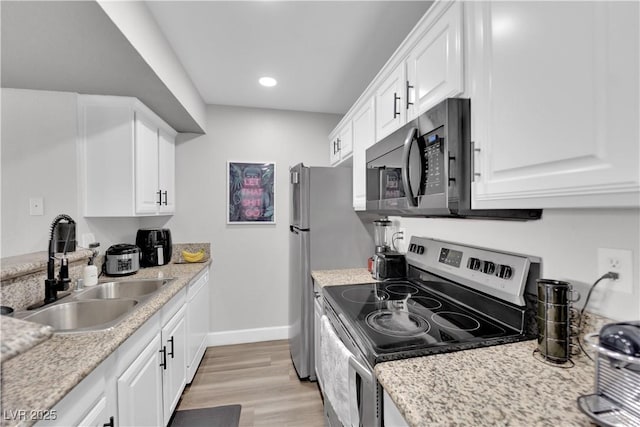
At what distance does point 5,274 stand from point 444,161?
1.96 metres

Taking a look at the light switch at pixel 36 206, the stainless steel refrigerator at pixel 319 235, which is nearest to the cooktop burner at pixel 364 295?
the stainless steel refrigerator at pixel 319 235

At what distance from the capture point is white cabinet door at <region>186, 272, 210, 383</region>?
2.17m

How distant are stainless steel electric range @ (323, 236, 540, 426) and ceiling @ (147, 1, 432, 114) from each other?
138 cm

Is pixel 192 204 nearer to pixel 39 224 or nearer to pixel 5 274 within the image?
pixel 39 224

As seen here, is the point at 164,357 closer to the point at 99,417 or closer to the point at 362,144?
the point at 99,417

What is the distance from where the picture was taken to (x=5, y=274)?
1271 mm

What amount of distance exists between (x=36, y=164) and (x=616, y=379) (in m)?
2.93

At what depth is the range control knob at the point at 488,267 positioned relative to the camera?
3.94 ft

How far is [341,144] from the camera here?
2.60m

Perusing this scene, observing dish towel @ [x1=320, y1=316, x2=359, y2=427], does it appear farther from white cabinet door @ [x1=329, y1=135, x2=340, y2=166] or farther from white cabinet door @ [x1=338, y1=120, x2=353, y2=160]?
white cabinet door @ [x1=329, y1=135, x2=340, y2=166]

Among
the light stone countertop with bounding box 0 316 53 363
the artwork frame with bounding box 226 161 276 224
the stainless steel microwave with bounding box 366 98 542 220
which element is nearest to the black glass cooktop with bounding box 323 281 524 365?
the stainless steel microwave with bounding box 366 98 542 220

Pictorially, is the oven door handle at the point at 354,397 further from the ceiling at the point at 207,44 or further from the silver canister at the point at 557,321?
the ceiling at the point at 207,44

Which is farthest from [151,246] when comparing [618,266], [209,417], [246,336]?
[618,266]

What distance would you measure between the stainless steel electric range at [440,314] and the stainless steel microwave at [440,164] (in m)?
0.28
